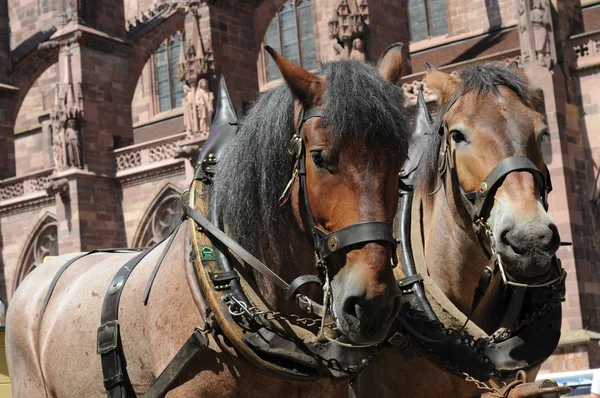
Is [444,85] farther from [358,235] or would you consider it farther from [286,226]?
[358,235]

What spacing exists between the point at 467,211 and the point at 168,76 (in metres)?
25.5

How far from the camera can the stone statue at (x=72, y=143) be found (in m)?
24.0

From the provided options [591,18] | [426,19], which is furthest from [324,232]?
[426,19]

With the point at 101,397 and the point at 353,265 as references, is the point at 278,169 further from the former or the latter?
the point at 101,397

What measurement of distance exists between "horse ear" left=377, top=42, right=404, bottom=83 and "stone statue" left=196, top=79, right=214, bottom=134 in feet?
59.2

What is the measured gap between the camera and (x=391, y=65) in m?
3.04

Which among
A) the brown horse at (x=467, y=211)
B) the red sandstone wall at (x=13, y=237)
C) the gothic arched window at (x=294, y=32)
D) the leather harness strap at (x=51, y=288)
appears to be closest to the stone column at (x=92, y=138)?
the red sandstone wall at (x=13, y=237)

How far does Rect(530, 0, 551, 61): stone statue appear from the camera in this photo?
16.0 metres

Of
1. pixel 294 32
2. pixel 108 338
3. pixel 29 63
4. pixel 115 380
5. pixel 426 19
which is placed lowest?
pixel 115 380

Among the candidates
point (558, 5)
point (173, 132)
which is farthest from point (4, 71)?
point (558, 5)

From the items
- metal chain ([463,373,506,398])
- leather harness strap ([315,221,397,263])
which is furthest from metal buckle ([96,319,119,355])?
metal chain ([463,373,506,398])

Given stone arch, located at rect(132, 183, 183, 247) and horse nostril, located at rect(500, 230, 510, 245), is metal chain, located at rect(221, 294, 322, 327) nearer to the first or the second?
horse nostril, located at rect(500, 230, 510, 245)

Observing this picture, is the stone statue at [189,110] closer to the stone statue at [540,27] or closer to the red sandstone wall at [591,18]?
the stone statue at [540,27]

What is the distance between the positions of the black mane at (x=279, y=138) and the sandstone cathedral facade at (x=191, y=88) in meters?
12.6
